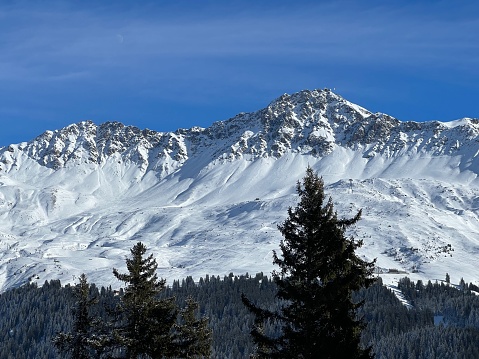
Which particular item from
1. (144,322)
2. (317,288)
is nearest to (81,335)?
(144,322)

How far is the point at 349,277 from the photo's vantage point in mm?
23438

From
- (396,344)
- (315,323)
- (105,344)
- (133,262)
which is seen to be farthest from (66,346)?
(396,344)

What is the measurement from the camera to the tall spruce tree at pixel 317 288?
77.2 feet

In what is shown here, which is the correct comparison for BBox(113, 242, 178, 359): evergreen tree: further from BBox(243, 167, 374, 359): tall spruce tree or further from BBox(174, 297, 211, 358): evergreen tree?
BBox(243, 167, 374, 359): tall spruce tree

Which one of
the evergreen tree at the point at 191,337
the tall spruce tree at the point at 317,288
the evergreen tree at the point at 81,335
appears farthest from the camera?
the evergreen tree at the point at 191,337

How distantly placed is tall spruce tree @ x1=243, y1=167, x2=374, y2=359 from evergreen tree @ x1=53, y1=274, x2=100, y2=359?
1015cm

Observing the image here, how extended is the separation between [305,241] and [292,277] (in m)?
1.55

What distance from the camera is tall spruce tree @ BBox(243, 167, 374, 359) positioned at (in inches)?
926

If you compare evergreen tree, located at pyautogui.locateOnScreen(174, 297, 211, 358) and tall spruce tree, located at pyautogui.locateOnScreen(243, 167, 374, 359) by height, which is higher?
tall spruce tree, located at pyautogui.locateOnScreen(243, 167, 374, 359)

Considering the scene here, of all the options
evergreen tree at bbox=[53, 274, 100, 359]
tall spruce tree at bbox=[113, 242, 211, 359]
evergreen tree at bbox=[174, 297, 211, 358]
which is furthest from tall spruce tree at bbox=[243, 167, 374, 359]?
evergreen tree at bbox=[53, 274, 100, 359]

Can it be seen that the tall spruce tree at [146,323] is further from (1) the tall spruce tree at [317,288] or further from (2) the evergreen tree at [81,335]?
(1) the tall spruce tree at [317,288]

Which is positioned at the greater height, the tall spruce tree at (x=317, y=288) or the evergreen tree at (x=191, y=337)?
the tall spruce tree at (x=317, y=288)

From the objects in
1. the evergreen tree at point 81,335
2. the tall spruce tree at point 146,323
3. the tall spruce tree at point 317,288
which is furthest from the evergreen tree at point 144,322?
the tall spruce tree at point 317,288

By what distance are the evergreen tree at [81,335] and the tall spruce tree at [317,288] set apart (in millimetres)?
10151
